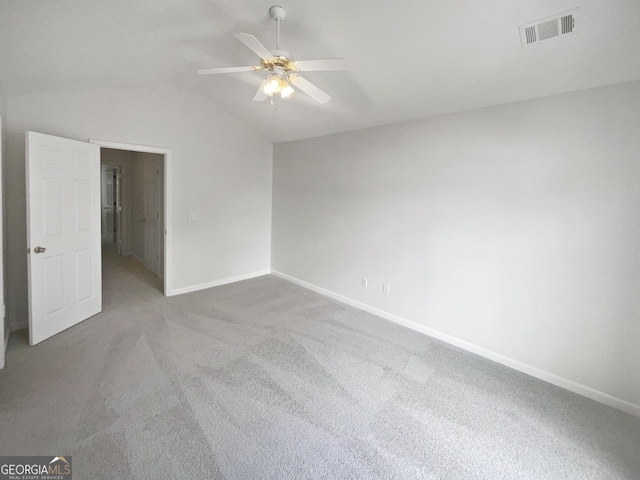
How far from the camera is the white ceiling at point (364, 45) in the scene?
1.85 metres

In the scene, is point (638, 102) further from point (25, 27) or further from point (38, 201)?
point (38, 201)

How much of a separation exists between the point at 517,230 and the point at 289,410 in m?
2.40

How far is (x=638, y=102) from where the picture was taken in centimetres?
199

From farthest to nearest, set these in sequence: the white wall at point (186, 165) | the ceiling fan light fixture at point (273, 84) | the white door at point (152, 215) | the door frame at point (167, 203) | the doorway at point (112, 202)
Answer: the doorway at point (112, 202) → the white door at point (152, 215) → the door frame at point (167, 203) → the white wall at point (186, 165) → the ceiling fan light fixture at point (273, 84)

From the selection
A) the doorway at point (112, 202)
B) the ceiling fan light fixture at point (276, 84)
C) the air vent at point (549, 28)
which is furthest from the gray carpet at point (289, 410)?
the doorway at point (112, 202)

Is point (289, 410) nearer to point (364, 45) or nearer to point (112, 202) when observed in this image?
point (364, 45)

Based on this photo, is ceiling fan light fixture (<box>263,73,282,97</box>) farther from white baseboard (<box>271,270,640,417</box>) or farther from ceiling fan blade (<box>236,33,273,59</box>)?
white baseboard (<box>271,270,640,417</box>)

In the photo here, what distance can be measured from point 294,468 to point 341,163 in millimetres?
3409

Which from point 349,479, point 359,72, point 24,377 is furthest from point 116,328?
point 359,72

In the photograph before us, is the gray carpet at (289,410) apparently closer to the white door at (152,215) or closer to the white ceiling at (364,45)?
the white door at (152,215)

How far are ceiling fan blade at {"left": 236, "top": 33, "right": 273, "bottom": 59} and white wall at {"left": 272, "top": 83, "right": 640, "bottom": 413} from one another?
1939 millimetres

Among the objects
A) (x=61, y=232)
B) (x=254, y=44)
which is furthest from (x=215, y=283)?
(x=254, y=44)

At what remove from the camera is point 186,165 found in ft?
13.6

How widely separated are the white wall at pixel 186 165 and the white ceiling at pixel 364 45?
0.28 metres
